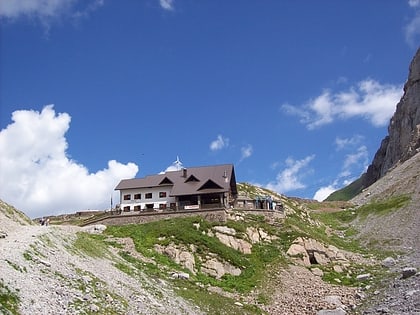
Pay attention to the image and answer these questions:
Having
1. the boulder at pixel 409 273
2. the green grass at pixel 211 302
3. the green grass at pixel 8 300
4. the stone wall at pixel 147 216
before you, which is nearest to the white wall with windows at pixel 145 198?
the stone wall at pixel 147 216

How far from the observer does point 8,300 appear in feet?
79.9

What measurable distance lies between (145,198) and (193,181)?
9.02 meters

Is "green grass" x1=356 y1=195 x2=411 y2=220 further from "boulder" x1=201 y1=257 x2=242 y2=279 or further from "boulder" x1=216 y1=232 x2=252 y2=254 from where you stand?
"boulder" x1=201 y1=257 x2=242 y2=279

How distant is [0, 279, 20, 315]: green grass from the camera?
2333 centimetres

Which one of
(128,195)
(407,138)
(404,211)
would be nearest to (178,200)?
(128,195)

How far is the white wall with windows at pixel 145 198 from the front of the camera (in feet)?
250

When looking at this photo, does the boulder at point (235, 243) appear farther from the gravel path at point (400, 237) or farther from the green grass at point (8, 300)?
the green grass at point (8, 300)

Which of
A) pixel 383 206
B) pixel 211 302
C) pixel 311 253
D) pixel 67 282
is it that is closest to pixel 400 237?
pixel 311 253

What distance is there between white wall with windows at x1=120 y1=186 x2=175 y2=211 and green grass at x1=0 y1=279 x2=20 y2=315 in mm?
49360

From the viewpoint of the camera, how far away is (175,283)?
42594 mm

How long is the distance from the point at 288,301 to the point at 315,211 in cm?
6867

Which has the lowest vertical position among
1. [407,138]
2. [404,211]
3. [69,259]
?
[69,259]

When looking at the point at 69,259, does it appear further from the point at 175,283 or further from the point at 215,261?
the point at 215,261

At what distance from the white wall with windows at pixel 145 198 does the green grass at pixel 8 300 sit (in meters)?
49.4
